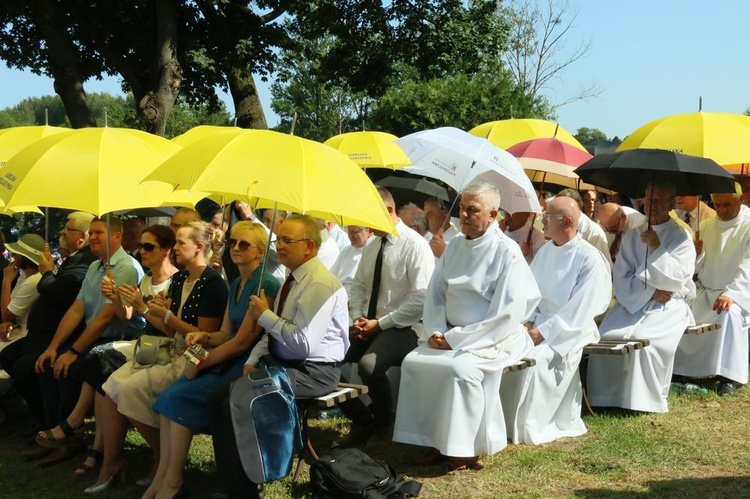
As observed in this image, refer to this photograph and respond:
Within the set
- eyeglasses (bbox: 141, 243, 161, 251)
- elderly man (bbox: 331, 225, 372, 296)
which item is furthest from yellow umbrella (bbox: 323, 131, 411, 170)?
eyeglasses (bbox: 141, 243, 161, 251)

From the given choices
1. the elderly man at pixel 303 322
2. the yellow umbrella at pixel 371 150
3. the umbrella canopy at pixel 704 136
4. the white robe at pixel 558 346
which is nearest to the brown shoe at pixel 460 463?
the white robe at pixel 558 346

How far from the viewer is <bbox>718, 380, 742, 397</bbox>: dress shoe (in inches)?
331

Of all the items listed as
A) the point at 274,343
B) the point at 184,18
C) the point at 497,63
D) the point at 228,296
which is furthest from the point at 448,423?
the point at 497,63

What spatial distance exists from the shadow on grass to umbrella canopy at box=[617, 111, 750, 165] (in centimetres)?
326

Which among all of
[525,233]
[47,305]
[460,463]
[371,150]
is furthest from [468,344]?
[371,150]

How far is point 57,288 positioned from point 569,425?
413 cm

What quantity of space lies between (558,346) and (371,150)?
3.92 metres

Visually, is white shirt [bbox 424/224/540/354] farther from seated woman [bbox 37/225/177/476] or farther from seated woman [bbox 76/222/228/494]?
seated woman [bbox 37/225/177/476]

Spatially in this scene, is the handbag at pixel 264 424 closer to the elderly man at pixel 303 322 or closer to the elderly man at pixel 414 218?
the elderly man at pixel 303 322

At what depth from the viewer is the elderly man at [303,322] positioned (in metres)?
5.80

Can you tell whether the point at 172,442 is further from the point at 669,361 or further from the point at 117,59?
the point at 117,59

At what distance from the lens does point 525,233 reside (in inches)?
342

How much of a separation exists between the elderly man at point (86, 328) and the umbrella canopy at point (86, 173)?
2.08 feet

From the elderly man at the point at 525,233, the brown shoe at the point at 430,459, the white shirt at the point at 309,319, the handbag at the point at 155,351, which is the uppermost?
the elderly man at the point at 525,233
